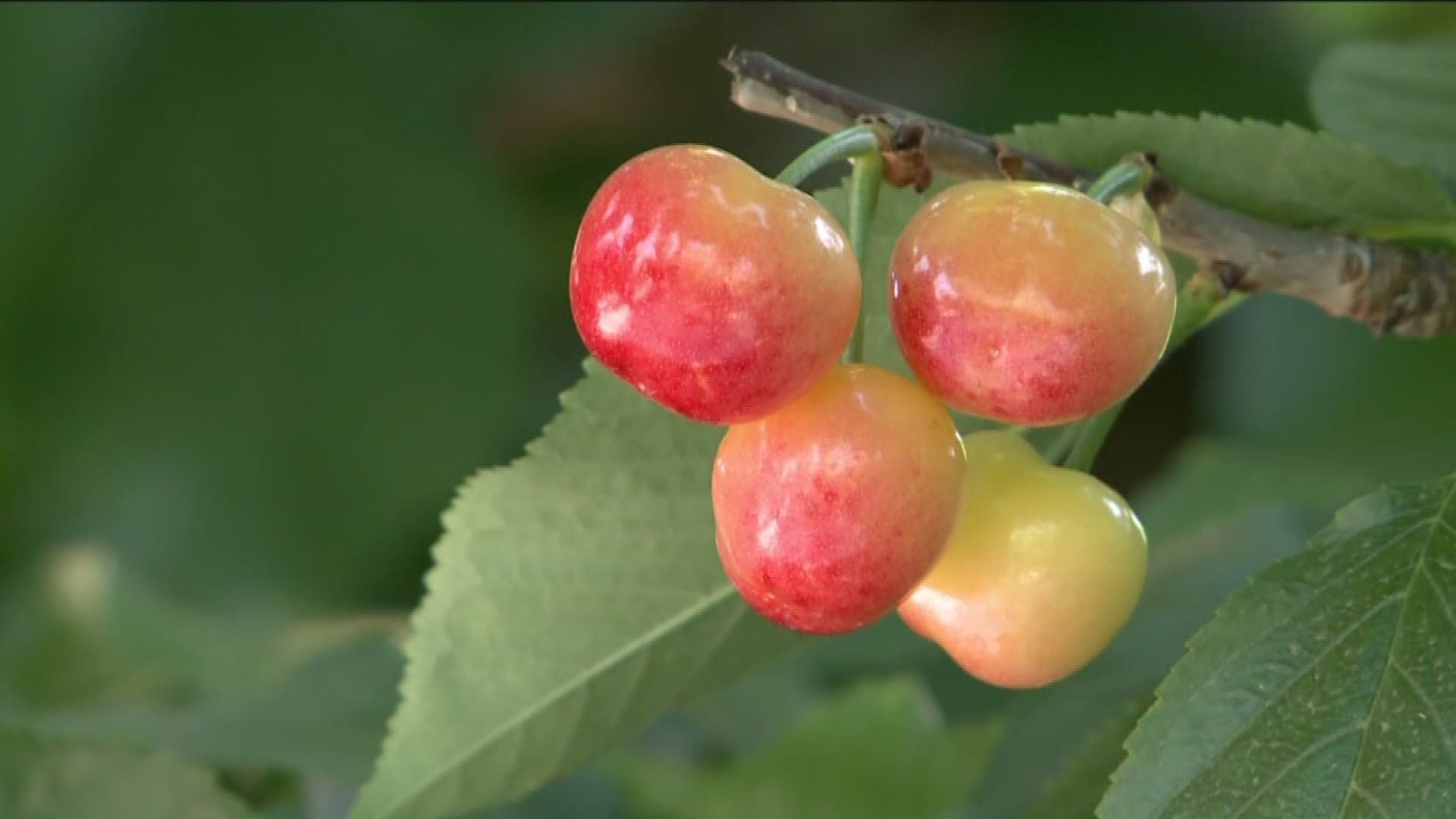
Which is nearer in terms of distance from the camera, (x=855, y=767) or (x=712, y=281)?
(x=712, y=281)

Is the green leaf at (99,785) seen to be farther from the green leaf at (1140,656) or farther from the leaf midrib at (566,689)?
the green leaf at (1140,656)

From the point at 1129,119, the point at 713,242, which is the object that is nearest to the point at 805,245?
the point at 713,242

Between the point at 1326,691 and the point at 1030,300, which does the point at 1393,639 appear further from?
the point at 1030,300

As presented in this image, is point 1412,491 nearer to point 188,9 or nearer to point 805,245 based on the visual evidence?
point 805,245

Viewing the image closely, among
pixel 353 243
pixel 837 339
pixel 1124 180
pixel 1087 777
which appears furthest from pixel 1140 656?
pixel 353 243

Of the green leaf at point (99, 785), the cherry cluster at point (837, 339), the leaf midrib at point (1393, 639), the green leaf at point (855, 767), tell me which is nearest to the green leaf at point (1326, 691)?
the leaf midrib at point (1393, 639)

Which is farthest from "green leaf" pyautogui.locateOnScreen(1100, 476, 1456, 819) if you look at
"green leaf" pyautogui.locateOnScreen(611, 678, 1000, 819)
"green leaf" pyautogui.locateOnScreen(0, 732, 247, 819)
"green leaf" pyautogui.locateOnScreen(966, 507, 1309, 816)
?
"green leaf" pyautogui.locateOnScreen(611, 678, 1000, 819)
